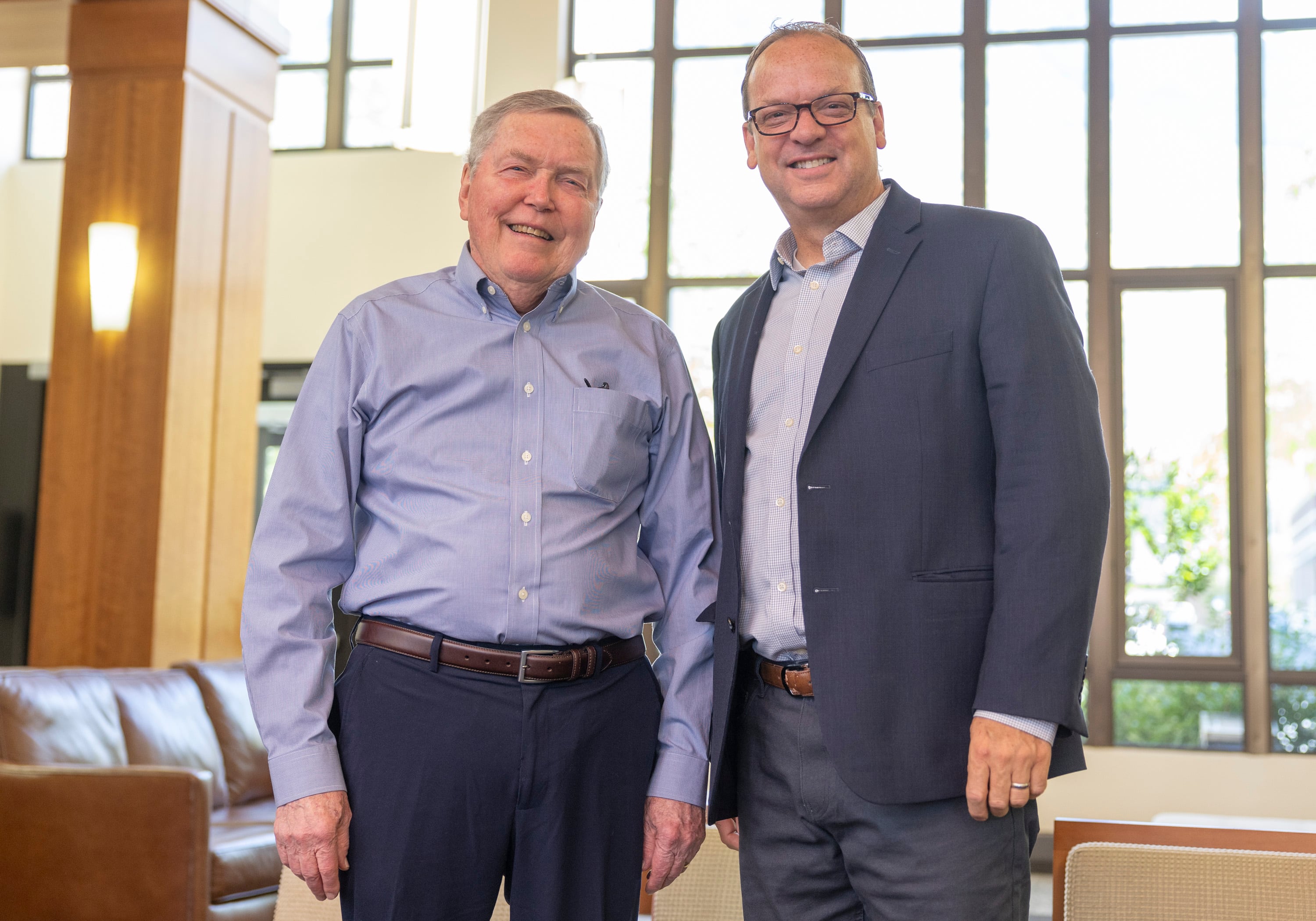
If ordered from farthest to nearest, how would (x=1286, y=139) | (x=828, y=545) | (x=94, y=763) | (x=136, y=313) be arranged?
(x=1286, y=139) < (x=136, y=313) < (x=94, y=763) < (x=828, y=545)

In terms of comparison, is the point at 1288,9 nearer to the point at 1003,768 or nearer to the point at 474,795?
the point at 1003,768

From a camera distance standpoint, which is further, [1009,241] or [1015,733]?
[1009,241]

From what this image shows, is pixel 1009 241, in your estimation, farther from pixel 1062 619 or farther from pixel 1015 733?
pixel 1015 733

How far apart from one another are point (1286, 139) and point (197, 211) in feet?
19.1

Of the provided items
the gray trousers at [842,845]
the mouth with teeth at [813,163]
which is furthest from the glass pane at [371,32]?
the gray trousers at [842,845]

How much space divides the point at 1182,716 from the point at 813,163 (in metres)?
5.70

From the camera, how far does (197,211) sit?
5398mm

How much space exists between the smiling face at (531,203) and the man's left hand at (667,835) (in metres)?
0.79

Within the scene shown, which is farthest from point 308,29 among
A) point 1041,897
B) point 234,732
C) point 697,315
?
point 1041,897

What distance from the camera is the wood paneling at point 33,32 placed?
542 centimetres

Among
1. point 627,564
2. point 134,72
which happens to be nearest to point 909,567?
point 627,564

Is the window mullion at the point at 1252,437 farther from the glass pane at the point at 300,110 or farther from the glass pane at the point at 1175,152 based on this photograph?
the glass pane at the point at 300,110

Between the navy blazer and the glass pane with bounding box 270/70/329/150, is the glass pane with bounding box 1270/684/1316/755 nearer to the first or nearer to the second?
the navy blazer

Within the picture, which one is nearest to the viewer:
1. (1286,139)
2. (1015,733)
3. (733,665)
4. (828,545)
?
(1015,733)
